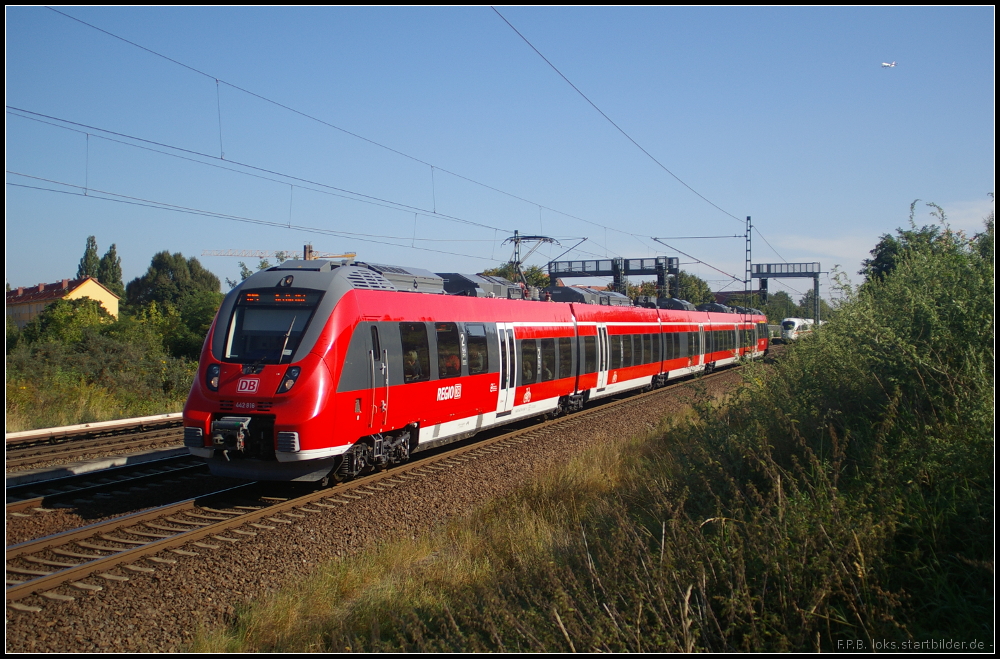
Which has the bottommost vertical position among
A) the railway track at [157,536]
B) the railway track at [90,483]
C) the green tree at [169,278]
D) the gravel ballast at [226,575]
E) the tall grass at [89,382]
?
the gravel ballast at [226,575]

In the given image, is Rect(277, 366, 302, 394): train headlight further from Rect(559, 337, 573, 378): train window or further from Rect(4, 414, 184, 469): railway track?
Rect(559, 337, 573, 378): train window

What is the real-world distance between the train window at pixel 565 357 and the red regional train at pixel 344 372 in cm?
202

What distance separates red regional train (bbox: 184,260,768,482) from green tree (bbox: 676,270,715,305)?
179 feet

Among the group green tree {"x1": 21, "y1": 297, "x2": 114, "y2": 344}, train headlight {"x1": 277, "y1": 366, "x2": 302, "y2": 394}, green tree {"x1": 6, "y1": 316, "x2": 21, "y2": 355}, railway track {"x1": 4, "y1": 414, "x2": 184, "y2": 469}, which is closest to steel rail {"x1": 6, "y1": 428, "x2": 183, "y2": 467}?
railway track {"x1": 4, "y1": 414, "x2": 184, "y2": 469}

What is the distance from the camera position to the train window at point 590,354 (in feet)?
56.7

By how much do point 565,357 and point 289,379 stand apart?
29.3 feet

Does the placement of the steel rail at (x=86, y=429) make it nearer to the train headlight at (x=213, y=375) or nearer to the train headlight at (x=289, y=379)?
the train headlight at (x=213, y=375)

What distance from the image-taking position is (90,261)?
78.3m

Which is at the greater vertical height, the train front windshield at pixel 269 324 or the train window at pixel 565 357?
the train front windshield at pixel 269 324

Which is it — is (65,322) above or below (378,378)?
above

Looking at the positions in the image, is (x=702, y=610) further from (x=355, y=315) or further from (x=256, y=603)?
(x=355, y=315)

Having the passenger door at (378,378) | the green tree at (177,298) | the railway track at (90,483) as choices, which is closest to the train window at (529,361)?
the passenger door at (378,378)

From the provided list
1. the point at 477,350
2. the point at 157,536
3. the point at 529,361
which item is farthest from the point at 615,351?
the point at 157,536

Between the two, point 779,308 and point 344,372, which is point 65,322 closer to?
point 344,372
